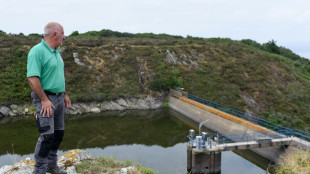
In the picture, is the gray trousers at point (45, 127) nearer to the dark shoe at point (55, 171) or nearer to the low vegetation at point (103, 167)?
the dark shoe at point (55, 171)

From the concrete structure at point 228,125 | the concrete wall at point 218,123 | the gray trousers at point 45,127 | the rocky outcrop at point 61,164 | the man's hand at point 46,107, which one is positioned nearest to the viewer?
the man's hand at point 46,107

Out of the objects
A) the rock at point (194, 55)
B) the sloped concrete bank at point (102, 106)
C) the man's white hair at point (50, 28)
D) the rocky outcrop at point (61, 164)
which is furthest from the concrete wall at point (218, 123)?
the man's white hair at point (50, 28)

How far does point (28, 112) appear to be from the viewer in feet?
98.7

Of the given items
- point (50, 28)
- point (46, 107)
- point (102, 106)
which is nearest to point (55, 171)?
point (46, 107)

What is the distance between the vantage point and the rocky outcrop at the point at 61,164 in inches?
222

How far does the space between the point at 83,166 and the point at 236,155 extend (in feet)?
49.7

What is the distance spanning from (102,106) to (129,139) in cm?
1247

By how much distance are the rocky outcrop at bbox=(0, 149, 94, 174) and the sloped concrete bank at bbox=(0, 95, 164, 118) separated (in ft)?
84.0

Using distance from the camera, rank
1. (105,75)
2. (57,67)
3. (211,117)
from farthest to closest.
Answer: (105,75), (211,117), (57,67)

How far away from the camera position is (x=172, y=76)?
124 ft

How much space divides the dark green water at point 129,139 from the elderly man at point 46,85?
22.7 ft

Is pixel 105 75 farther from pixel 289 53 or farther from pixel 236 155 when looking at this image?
pixel 289 53

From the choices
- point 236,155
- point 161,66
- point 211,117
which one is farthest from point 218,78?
point 236,155

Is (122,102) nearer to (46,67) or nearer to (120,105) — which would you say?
(120,105)
